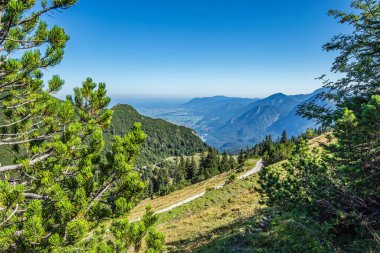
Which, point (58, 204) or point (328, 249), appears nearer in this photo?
point (58, 204)

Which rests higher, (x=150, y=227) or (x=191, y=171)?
(x=150, y=227)

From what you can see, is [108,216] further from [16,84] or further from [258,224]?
[258,224]

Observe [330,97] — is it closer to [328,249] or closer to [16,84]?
[328,249]

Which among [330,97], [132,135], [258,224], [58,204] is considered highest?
[330,97]

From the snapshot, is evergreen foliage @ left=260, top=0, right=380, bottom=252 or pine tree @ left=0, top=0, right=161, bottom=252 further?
evergreen foliage @ left=260, top=0, right=380, bottom=252

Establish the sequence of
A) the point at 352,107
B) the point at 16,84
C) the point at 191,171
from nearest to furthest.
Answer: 1. the point at 16,84
2. the point at 352,107
3. the point at 191,171

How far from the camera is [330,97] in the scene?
10.3m

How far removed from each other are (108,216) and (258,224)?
10481mm

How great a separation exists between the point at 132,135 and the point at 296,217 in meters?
5.67

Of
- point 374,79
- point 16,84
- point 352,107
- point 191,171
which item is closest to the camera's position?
point 16,84

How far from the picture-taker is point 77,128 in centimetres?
568

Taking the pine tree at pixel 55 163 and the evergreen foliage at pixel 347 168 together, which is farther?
the evergreen foliage at pixel 347 168

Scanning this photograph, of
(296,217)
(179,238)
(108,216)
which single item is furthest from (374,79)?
(179,238)

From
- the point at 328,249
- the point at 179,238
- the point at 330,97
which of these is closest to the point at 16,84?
the point at 328,249
